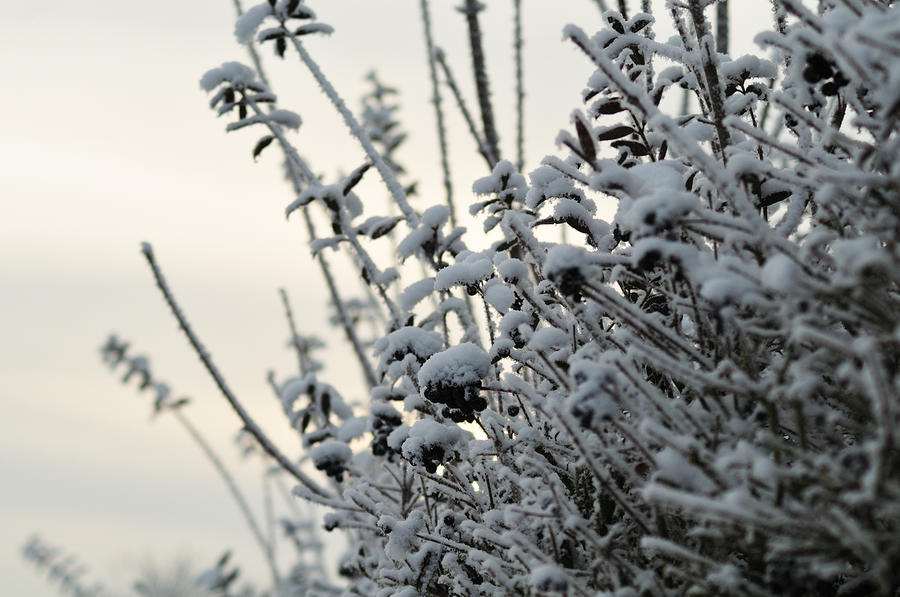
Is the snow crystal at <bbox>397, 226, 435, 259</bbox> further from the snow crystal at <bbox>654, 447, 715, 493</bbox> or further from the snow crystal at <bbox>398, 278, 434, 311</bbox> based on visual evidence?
the snow crystal at <bbox>654, 447, 715, 493</bbox>

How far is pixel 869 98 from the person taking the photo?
5.01ft

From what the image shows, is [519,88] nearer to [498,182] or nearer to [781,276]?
[498,182]

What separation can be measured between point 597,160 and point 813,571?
30.1 inches

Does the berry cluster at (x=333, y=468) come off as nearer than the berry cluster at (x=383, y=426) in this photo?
No

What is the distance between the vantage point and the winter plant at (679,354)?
988 mm

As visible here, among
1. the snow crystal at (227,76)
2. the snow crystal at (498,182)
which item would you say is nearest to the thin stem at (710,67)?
the snow crystal at (498,182)

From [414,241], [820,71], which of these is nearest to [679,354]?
[820,71]

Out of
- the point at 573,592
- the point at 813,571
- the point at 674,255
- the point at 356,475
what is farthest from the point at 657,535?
the point at 356,475

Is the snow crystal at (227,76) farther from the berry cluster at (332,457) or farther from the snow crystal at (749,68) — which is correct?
the snow crystal at (749,68)

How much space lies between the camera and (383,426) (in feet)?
8.31

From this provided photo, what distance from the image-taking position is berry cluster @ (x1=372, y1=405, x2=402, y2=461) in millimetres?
2465

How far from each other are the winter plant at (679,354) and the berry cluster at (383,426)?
0.03 feet

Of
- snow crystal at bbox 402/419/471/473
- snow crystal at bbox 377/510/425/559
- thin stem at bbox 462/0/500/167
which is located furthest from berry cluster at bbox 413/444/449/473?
thin stem at bbox 462/0/500/167

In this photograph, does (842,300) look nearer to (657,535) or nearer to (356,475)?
(657,535)
